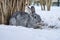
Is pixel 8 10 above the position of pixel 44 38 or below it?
above

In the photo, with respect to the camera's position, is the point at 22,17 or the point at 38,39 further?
the point at 22,17

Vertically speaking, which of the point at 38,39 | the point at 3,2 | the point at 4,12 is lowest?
the point at 38,39

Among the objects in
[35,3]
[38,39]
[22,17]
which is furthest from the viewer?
[35,3]

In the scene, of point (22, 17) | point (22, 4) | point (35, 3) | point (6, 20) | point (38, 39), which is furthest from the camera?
point (35, 3)

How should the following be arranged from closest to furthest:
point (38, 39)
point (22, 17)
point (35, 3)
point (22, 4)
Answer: point (38, 39), point (22, 17), point (22, 4), point (35, 3)

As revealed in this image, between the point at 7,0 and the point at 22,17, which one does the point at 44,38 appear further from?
the point at 7,0

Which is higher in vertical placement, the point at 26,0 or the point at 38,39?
the point at 26,0

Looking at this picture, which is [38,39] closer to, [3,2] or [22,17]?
[22,17]

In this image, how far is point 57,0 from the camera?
471 inches

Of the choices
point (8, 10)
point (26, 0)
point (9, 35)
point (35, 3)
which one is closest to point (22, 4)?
point (26, 0)

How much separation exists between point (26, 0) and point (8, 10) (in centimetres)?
58

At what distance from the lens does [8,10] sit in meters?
3.29

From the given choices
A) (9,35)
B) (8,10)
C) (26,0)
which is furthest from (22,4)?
(9,35)

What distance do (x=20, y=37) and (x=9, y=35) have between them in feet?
0.53
